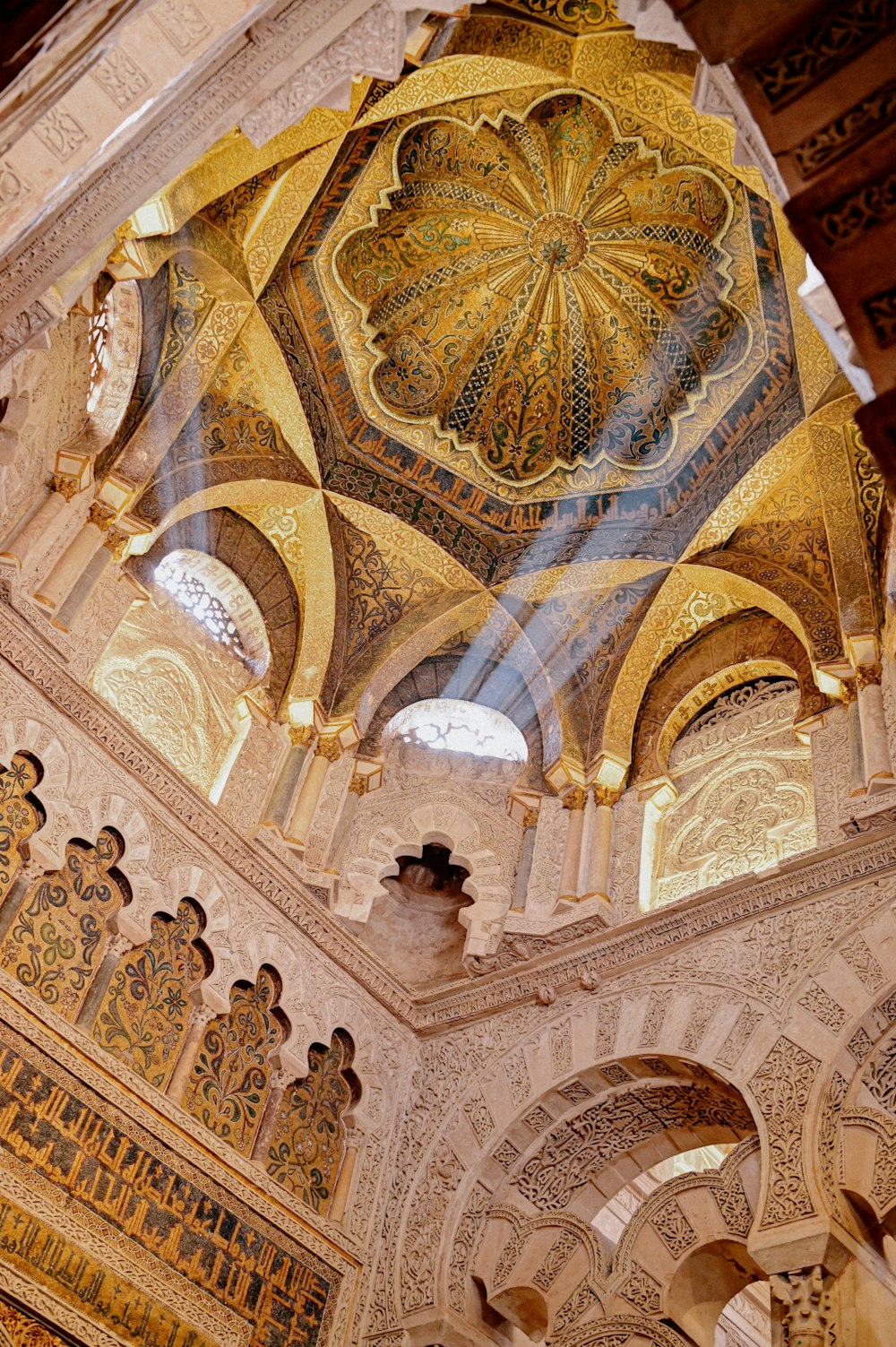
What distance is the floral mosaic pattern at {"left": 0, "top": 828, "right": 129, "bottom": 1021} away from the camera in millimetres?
7180

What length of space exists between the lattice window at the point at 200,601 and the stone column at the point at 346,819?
1227 millimetres

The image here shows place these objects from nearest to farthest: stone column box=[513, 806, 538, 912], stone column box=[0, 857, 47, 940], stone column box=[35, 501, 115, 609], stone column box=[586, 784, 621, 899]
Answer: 1. stone column box=[0, 857, 47, 940]
2. stone column box=[35, 501, 115, 609]
3. stone column box=[586, 784, 621, 899]
4. stone column box=[513, 806, 538, 912]

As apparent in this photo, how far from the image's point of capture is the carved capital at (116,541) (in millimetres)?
8398

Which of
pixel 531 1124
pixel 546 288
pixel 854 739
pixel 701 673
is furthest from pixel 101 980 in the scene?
pixel 546 288

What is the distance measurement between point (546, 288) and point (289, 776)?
4412mm

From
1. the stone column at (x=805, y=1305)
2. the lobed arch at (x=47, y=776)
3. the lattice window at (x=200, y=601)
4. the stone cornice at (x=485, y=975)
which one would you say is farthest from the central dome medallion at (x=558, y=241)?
the stone column at (x=805, y=1305)

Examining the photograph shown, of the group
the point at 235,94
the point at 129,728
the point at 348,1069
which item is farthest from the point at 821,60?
the point at 348,1069

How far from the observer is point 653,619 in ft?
32.7

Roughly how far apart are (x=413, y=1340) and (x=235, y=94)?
6721mm

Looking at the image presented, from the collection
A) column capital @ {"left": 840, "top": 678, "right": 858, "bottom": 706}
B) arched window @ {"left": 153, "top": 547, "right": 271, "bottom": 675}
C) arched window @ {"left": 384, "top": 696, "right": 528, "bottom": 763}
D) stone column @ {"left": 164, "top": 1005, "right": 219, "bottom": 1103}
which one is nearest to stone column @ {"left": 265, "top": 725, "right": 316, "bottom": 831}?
arched window @ {"left": 153, "top": 547, "right": 271, "bottom": 675}

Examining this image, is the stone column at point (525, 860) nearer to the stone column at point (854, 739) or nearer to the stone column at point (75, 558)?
the stone column at point (854, 739)

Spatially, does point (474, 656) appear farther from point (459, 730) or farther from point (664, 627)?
point (664, 627)

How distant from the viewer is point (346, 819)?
9.52 meters

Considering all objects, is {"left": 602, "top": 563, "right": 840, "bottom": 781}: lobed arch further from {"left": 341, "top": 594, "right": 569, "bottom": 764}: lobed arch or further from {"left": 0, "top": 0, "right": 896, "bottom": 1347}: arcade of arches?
{"left": 341, "top": 594, "right": 569, "bottom": 764}: lobed arch
